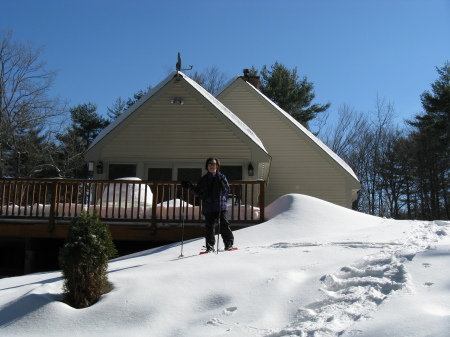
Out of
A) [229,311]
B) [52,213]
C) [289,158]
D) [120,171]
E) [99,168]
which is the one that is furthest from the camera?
[289,158]

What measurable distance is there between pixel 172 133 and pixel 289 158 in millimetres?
4965

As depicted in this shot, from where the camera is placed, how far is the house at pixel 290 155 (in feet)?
51.5

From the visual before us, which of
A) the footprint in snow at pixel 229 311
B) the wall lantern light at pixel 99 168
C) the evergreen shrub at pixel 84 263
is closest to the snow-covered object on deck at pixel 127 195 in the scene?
the wall lantern light at pixel 99 168

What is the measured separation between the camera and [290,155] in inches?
637

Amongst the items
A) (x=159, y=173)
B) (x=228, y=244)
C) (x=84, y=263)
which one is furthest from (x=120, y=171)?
(x=84, y=263)

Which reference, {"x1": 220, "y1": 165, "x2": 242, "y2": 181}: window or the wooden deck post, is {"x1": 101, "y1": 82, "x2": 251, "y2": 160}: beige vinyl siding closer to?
{"x1": 220, "y1": 165, "x2": 242, "y2": 181}: window

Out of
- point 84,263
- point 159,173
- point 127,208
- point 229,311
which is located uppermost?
point 159,173

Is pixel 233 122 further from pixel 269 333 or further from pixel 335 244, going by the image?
pixel 269 333

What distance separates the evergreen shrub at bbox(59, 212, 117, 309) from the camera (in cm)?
477

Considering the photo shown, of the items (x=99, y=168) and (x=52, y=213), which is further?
(x=99, y=168)

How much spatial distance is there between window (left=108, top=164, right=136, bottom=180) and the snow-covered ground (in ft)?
Result: 22.0

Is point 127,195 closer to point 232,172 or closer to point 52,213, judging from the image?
point 52,213

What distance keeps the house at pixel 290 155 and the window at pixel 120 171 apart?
5.32 meters

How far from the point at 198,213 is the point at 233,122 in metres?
3.74
